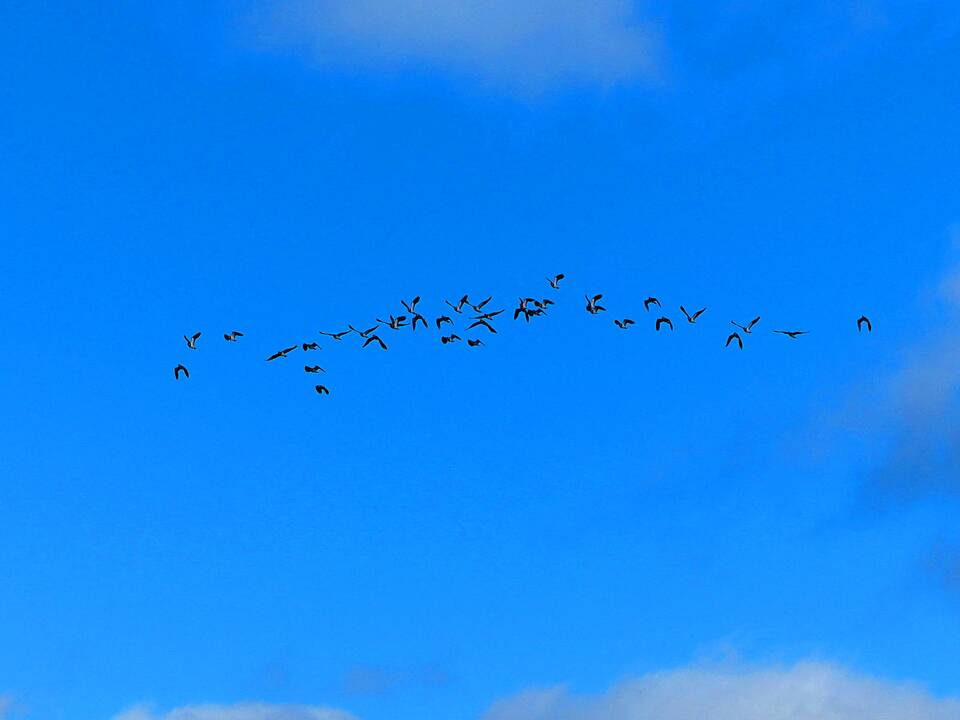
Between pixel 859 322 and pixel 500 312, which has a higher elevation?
pixel 500 312

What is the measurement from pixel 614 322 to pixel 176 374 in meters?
50.6

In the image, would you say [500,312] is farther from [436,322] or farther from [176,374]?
[176,374]

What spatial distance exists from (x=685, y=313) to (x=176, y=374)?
57462 mm

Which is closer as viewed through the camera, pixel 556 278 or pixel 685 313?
pixel 685 313

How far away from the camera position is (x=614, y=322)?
16550 centimetres

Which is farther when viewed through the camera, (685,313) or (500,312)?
(500,312)

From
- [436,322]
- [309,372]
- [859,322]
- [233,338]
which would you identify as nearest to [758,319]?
→ [859,322]

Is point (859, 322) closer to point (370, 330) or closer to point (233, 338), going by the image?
point (370, 330)

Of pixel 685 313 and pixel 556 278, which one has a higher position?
pixel 556 278

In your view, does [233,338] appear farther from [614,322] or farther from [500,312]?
[614,322]

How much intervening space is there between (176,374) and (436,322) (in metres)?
30.6

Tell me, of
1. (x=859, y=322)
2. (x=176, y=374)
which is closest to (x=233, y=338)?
(x=176, y=374)

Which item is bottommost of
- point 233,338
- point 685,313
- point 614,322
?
point 685,313

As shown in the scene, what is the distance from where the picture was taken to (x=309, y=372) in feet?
519
